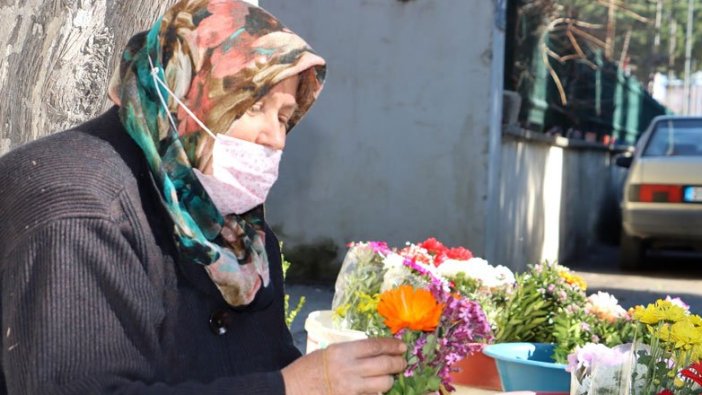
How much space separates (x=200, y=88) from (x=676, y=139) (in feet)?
34.1

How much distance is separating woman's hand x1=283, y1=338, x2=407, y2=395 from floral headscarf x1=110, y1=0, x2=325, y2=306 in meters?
0.26

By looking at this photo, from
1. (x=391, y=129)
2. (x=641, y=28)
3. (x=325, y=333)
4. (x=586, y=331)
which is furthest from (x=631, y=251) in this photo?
(x=641, y=28)

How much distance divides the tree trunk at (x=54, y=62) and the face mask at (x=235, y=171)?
1.06 m

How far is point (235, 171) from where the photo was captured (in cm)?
221

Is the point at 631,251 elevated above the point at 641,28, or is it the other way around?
the point at 641,28

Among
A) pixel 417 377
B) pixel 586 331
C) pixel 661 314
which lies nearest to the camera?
pixel 417 377

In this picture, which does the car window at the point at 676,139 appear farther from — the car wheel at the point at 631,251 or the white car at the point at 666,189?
the car wheel at the point at 631,251

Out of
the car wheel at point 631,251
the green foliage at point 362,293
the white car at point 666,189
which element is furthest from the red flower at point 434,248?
the car wheel at point 631,251

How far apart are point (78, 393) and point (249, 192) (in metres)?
0.60

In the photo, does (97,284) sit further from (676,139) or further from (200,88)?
(676,139)

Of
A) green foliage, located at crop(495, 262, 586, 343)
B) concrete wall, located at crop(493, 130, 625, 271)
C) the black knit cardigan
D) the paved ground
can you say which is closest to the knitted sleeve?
the black knit cardigan

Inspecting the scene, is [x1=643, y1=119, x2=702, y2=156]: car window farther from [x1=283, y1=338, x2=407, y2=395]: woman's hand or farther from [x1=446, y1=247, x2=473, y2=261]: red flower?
[x1=283, y1=338, x2=407, y2=395]: woman's hand

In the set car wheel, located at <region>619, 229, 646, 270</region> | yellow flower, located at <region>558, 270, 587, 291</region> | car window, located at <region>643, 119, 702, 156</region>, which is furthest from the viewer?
car wheel, located at <region>619, 229, 646, 270</region>

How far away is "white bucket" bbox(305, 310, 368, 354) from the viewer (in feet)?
9.06
